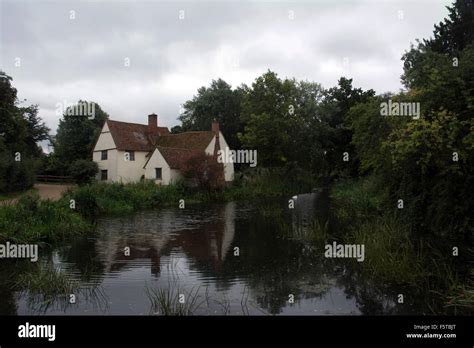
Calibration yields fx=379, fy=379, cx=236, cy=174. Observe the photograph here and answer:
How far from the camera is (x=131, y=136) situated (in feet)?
135

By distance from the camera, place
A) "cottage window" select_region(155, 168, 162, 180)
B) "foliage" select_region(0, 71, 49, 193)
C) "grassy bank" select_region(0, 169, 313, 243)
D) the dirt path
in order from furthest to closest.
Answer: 1. "cottage window" select_region(155, 168, 162, 180)
2. "foliage" select_region(0, 71, 49, 193)
3. the dirt path
4. "grassy bank" select_region(0, 169, 313, 243)

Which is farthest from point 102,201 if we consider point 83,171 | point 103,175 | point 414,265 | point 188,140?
point 188,140

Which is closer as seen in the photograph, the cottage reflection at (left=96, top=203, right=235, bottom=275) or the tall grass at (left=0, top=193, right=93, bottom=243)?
the cottage reflection at (left=96, top=203, right=235, bottom=275)

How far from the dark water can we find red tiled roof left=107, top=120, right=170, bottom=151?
23.0 metres

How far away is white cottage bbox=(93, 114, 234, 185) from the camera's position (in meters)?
36.8

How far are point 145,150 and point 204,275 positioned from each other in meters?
32.2

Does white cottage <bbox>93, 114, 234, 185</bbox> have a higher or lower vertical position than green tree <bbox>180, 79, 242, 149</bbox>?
lower

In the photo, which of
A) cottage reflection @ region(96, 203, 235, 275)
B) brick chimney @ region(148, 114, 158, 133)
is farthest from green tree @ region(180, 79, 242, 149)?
cottage reflection @ region(96, 203, 235, 275)

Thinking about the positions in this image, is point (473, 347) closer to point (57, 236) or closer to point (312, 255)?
point (312, 255)

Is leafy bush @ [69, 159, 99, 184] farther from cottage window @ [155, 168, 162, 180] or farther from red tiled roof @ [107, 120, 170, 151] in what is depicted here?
cottage window @ [155, 168, 162, 180]

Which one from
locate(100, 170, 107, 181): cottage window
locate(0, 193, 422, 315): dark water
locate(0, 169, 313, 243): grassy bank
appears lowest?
locate(0, 193, 422, 315): dark water

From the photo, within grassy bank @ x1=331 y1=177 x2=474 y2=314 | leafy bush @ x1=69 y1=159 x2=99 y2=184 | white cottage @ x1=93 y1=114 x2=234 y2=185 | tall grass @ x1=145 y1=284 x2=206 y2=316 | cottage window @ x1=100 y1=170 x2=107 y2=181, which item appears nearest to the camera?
tall grass @ x1=145 y1=284 x2=206 y2=316

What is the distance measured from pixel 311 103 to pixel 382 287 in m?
39.5

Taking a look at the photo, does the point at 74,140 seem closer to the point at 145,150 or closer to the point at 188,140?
the point at 145,150
